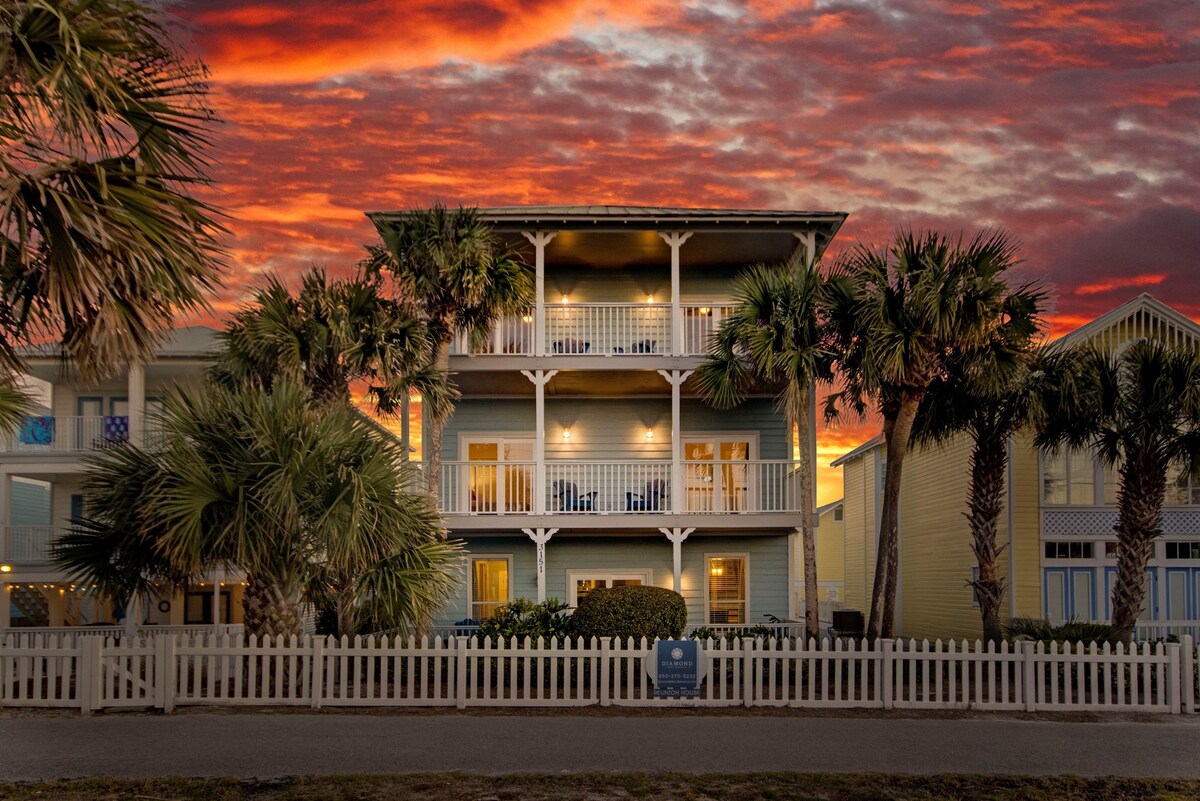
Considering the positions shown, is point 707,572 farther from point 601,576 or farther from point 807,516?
point 807,516

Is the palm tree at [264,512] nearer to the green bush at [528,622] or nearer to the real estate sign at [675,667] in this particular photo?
the real estate sign at [675,667]

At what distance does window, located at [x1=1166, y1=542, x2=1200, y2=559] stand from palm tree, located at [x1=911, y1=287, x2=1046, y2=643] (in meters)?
5.97

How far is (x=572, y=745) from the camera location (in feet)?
43.3

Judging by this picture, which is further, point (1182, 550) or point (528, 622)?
point (1182, 550)

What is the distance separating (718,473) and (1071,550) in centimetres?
768

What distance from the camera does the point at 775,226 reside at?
24859 millimetres

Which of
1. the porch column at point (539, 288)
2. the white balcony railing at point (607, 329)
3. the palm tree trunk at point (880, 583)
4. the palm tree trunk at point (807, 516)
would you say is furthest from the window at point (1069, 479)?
the porch column at point (539, 288)

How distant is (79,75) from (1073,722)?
13.6 metres

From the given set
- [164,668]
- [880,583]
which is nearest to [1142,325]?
[880,583]

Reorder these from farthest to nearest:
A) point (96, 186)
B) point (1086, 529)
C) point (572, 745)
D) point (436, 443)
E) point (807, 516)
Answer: point (1086, 529) → point (436, 443) → point (807, 516) → point (572, 745) → point (96, 186)

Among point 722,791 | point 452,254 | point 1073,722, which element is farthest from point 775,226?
point 722,791

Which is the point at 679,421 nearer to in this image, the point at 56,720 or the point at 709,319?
the point at 709,319

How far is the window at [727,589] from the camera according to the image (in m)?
27.0

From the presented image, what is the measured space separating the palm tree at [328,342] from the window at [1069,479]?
13056mm
